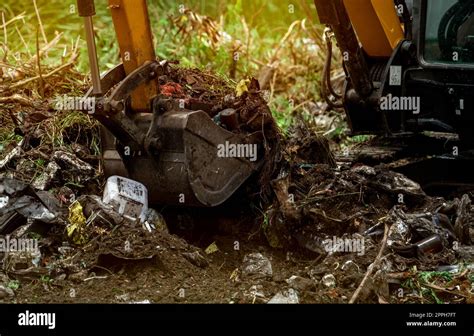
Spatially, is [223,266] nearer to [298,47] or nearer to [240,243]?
[240,243]

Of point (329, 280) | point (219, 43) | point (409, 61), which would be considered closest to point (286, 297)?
point (329, 280)

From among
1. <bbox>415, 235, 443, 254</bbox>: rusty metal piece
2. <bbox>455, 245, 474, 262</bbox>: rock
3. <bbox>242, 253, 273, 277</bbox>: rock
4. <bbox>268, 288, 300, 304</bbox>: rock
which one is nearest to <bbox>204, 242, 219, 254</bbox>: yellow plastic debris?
<bbox>242, 253, 273, 277</bbox>: rock

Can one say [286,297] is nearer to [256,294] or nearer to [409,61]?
[256,294]

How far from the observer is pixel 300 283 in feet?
15.5

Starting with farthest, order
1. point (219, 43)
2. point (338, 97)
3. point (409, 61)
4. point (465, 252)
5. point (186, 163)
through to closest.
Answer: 1. point (219, 43)
2. point (338, 97)
3. point (409, 61)
4. point (465, 252)
5. point (186, 163)

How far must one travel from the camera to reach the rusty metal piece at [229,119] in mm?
5359

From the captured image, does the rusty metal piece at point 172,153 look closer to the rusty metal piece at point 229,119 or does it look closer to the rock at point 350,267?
the rusty metal piece at point 229,119

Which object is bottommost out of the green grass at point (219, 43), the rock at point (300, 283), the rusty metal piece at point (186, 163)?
the rock at point (300, 283)

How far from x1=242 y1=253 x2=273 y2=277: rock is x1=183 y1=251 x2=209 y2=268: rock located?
0.21m

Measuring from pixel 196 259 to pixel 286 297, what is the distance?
628 millimetres

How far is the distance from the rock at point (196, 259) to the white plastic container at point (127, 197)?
34 cm

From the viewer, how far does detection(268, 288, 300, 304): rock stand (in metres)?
4.56

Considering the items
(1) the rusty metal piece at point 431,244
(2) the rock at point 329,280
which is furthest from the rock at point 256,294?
(1) the rusty metal piece at point 431,244
